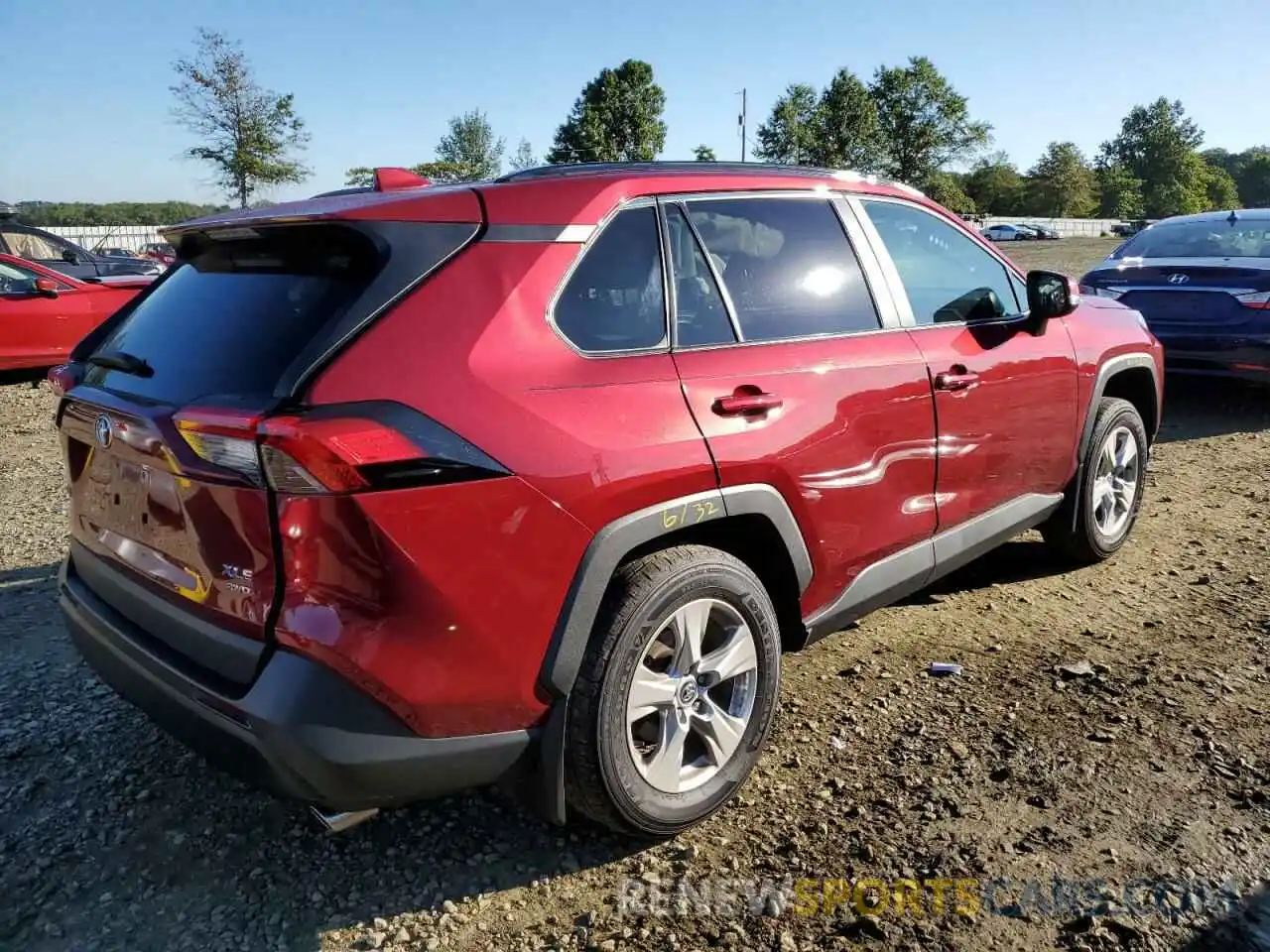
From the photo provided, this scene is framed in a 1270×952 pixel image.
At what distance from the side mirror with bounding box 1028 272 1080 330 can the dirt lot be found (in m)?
1.30

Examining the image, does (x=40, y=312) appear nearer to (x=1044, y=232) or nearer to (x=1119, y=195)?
(x=1044, y=232)

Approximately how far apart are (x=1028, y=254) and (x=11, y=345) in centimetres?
3550

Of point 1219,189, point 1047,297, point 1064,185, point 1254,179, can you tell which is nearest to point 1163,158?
point 1219,189

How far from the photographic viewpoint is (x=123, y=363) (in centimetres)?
247

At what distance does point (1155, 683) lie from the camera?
3455 millimetres

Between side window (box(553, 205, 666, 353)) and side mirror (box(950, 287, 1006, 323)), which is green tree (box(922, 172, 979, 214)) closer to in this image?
side mirror (box(950, 287, 1006, 323))

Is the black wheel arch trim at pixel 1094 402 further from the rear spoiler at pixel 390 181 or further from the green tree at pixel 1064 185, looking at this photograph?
the green tree at pixel 1064 185

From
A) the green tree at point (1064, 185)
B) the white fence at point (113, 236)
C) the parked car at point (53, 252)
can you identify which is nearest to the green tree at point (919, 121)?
the green tree at point (1064, 185)

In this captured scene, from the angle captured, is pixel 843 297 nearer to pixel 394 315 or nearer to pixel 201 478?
pixel 394 315

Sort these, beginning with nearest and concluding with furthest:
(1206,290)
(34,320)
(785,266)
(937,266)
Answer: (785,266)
(937,266)
(1206,290)
(34,320)

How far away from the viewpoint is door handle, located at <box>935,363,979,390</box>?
3303 millimetres

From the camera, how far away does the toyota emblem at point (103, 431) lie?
2.35 m

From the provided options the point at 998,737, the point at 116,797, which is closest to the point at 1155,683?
the point at 998,737

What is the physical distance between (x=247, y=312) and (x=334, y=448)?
1.99ft
